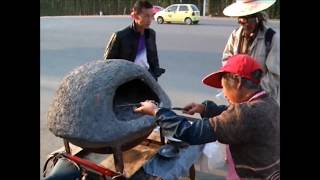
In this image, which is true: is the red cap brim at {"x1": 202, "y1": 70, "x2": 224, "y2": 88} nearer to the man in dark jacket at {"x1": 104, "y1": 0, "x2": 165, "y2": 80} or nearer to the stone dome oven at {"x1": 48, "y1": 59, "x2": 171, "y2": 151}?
the stone dome oven at {"x1": 48, "y1": 59, "x2": 171, "y2": 151}

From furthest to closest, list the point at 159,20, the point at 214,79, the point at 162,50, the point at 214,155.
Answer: the point at 162,50 → the point at 159,20 → the point at 214,155 → the point at 214,79

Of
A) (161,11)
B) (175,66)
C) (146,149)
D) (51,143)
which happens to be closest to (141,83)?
(146,149)

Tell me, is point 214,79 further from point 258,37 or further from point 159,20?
point 159,20

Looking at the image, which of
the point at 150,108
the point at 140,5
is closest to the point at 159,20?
the point at 140,5

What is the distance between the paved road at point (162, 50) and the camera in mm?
3570

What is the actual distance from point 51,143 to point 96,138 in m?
1.71

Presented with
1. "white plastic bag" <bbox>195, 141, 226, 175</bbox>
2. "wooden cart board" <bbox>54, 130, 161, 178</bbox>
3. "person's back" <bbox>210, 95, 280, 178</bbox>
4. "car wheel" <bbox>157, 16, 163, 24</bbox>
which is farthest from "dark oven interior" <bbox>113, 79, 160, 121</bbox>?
"car wheel" <bbox>157, 16, 163, 24</bbox>

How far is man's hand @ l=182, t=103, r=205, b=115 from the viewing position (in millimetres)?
2174

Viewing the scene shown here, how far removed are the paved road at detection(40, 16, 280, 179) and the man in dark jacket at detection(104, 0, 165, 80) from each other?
152 mm

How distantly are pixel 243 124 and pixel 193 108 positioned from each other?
0.34 m

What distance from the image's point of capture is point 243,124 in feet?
6.25
